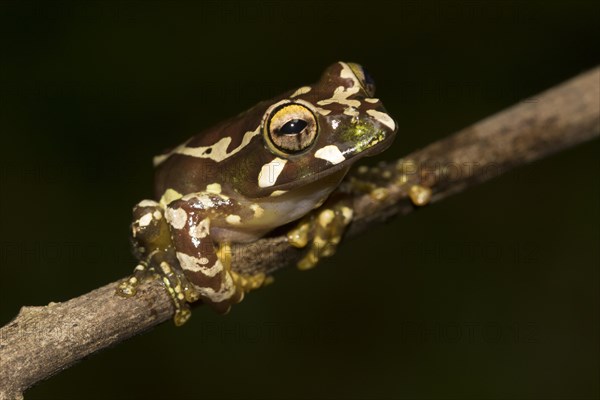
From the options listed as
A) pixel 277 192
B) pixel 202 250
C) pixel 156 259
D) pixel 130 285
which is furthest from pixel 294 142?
pixel 130 285

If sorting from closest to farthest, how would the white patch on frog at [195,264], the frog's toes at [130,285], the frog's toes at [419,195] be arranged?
the frog's toes at [130,285]
the white patch on frog at [195,264]
the frog's toes at [419,195]

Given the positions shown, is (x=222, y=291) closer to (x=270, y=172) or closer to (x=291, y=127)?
(x=270, y=172)

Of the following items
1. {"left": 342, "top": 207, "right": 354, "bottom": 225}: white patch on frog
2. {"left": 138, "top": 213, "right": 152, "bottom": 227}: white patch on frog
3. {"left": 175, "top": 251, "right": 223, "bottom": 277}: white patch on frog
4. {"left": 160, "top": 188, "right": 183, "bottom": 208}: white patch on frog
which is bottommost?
{"left": 342, "top": 207, "right": 354, "bottom": 225}: white patch on frog

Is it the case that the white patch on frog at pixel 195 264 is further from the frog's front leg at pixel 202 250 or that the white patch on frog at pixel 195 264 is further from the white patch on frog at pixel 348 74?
the white patch on frog at pixel 348 74

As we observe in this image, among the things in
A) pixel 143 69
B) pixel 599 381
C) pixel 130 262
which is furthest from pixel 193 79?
pixel 599 381

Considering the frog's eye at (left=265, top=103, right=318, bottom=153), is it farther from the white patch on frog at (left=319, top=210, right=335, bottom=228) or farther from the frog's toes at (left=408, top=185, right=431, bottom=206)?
the frog's toes at (left=408, top=185, right=431, bottom=206)

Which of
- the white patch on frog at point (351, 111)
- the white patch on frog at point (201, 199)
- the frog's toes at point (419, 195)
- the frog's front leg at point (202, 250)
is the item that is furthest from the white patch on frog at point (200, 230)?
the frog's toes at point (419, 195)

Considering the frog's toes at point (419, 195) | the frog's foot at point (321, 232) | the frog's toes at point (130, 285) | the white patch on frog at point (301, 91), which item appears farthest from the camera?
the frog's toes at point (419, 195)

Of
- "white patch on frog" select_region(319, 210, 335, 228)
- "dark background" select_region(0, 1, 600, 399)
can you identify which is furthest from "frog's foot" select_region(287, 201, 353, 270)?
"dark background" select_region(0, 1, 600, 399)
